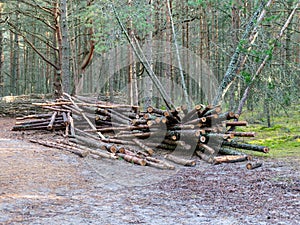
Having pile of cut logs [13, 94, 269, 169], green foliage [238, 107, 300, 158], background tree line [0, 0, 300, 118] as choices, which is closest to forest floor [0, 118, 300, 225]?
pile of cut logs [13, 94, 269, 169]

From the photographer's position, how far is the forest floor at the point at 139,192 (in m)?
4.09

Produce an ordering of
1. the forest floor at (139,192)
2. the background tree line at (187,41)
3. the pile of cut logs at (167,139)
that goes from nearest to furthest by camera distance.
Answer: the forest floor at (139,192), the pile of cut logs at (167,139), the background tree line at (187,41)

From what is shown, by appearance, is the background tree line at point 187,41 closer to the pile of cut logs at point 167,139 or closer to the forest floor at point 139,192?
the pile of cut logs at point 167,139

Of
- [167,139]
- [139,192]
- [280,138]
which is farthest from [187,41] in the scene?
[139,192]

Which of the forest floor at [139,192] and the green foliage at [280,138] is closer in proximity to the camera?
the forest floor at [139,192]

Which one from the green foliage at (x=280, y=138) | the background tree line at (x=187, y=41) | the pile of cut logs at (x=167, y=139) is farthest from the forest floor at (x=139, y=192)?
the background tree line at (x=187, y=41)

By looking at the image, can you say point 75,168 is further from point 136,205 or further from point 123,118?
point 123,118

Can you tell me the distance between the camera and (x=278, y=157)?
815 cm

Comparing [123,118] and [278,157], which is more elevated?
[123,118]

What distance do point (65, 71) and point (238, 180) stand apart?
10.2 meters

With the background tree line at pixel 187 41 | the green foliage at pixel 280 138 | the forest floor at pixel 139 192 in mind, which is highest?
the background tree line at pixel 187 41

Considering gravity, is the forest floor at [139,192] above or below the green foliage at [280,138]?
below

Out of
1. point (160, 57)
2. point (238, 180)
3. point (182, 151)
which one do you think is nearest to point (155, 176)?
point (238, 180)

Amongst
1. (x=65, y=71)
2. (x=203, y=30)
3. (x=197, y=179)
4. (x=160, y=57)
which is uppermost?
(x=203, y=30)
